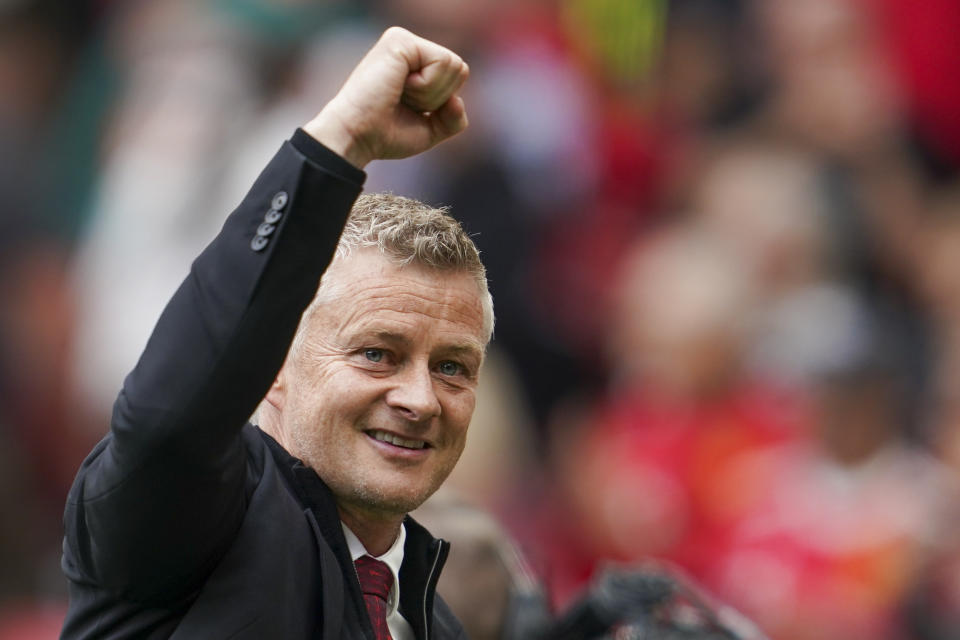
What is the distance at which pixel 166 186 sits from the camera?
548 centimetres

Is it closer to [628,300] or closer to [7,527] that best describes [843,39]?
[628,300]

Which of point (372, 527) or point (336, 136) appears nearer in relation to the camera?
point (336, 136)

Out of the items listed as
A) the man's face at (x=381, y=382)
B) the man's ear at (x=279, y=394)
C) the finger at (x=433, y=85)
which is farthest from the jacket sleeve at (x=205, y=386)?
the man's ear at (x=279, y=394)

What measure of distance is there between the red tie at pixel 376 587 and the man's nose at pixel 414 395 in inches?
9.5

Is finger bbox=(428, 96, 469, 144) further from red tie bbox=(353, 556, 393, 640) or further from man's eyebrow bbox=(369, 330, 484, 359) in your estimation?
red tie bbox=(353, 556, 393, 640)

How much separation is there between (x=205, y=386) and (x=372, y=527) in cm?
56

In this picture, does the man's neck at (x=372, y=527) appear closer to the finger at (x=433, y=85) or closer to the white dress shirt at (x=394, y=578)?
the white dress shirt at (x=394, y=578)

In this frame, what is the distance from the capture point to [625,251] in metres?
6.41

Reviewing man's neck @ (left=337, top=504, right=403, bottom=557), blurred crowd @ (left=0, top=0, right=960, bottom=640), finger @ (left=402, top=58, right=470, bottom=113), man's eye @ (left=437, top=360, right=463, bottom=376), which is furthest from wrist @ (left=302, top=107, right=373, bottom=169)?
blurred crowd @ (left=0, top=0, right=960, bottom=640)

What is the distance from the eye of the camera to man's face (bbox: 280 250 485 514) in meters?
1.97

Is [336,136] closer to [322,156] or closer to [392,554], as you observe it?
[322,156]

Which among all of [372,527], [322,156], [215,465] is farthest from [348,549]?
[322,156]

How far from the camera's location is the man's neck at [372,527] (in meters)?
A: 2.03

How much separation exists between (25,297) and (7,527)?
95cm
